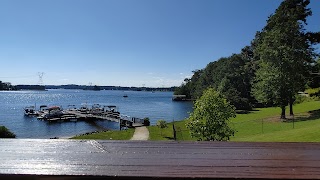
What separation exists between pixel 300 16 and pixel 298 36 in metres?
3.75

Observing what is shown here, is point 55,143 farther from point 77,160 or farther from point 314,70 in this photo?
point 314,70

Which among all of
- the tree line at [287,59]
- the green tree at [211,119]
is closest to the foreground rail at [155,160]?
the green tree at [211,119]

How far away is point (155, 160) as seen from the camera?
6.16 ft

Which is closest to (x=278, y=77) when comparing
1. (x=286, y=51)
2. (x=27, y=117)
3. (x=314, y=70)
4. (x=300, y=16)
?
(x=286, y=51)

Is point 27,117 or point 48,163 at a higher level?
point 48,163

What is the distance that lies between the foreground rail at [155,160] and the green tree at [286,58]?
3354cm

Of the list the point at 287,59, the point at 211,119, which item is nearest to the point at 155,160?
the point at 211,119

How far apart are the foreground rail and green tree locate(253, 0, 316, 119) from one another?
110ft

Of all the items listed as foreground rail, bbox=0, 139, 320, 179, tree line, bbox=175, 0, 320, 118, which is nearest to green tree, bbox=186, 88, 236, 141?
tree line, bbox=175, 0, 320, 118

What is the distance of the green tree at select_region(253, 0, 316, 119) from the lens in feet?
111

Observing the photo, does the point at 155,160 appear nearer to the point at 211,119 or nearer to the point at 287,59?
the point at 211,119

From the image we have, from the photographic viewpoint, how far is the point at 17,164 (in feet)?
5.83

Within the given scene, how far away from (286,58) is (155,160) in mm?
34546

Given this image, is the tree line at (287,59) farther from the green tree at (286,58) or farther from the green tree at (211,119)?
the green tree at (211,119)
